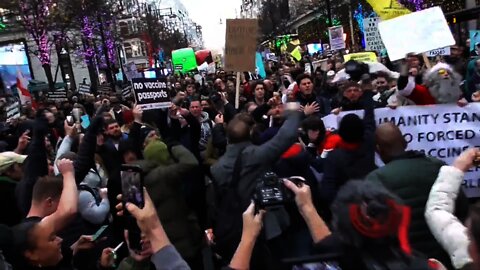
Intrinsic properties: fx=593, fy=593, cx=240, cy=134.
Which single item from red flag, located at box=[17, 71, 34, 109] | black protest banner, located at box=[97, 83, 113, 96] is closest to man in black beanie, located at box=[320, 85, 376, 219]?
red flag, located at box=[17, 71, 34, 109]

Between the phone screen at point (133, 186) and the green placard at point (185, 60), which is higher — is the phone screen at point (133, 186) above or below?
above

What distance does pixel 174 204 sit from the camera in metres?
4.28

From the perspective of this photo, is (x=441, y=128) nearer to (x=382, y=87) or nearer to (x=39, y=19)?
(x=382, y=87)

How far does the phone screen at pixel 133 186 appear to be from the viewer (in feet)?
8.86

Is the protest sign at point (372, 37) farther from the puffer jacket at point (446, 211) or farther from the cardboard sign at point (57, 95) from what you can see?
the puffer jacket at point (446, 211)

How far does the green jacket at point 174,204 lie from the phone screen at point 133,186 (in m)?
1.23

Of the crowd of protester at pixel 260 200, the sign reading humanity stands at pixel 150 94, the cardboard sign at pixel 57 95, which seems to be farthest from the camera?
the cardboard sign at pixel 57 95

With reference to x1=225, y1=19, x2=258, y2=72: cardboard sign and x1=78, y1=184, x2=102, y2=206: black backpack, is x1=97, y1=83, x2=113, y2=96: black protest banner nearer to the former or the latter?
x1=225, y1=19, x2=258, y2=72: cardboard sign

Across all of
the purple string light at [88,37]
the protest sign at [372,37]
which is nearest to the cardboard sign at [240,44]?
the protest sign at [372,37]

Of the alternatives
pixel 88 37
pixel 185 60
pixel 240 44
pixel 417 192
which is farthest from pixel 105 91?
pixel 185 60

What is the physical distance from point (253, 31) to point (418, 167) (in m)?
6.71

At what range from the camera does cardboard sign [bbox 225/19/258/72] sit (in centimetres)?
974

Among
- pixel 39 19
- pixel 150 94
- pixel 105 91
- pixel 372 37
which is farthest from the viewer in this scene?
pixel 39 19

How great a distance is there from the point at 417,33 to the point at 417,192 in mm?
4175
